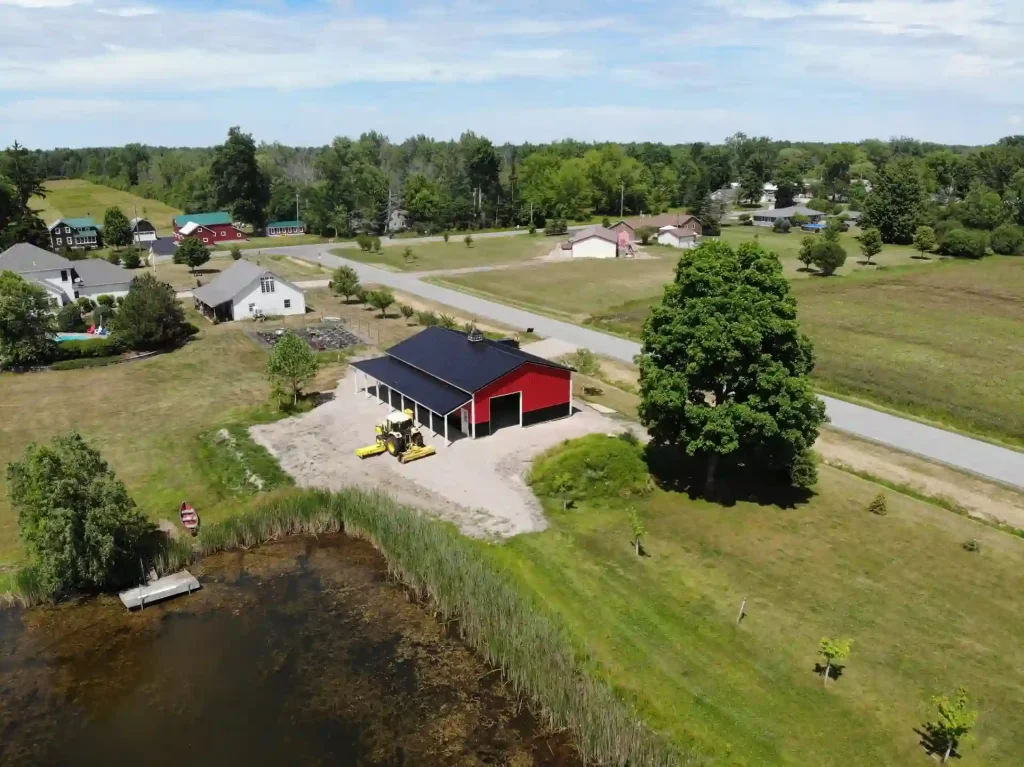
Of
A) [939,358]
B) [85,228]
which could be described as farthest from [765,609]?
[85,228]

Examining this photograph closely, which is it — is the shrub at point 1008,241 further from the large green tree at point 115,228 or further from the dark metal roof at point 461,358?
the large green tree at point 115,228

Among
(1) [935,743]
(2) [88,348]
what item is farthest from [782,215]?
(1) [935,743]

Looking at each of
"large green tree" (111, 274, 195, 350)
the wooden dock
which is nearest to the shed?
the wooden dock

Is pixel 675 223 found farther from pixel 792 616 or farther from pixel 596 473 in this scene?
pixel 792 616

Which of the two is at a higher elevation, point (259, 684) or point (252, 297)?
point (252, 297)

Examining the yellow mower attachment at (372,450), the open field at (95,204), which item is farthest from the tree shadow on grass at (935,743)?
the open field at (95,204)

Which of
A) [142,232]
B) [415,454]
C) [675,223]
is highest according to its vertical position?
[675,223]
